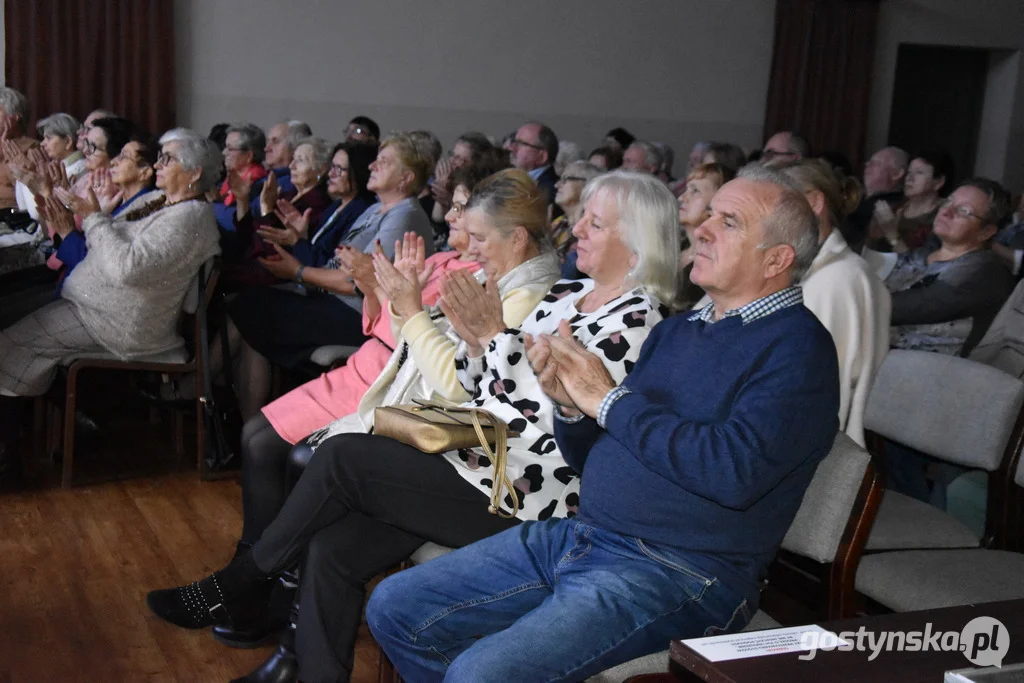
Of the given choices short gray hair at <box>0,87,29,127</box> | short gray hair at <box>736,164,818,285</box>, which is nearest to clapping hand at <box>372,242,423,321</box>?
short gray hair at <box>736,164,818,285</box>

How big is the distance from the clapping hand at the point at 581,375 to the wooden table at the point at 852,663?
57 cm

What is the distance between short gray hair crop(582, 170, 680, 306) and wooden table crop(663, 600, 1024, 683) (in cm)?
100

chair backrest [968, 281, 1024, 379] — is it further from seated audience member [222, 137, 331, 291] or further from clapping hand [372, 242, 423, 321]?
seated audience member [222, 137, 331, 291]

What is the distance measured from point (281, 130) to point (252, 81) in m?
1.86

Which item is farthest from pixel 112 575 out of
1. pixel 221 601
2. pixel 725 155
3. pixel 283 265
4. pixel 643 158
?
pixel 643 158

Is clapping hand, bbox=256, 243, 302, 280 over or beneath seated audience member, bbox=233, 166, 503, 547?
over

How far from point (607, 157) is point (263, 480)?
14.9 feet

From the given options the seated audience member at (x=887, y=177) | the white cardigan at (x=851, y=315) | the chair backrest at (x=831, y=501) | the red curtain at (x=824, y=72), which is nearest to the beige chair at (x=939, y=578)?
the chair backrest at (x=831, y=501)

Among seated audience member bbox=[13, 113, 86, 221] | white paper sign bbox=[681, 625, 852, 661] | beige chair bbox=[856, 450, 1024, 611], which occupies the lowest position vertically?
beige chair bbox=[856, 450, 1024, 611]

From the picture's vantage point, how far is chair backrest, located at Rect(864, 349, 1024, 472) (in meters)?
2.17

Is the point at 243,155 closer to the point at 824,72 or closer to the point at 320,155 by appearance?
the point at 320,155

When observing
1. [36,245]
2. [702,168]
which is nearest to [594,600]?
[702,168]

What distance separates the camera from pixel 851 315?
8.73ft

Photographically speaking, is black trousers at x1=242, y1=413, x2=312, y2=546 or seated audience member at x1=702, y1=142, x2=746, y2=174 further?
seated audience member at x1=702, y1=142, x2=746, y2=174
